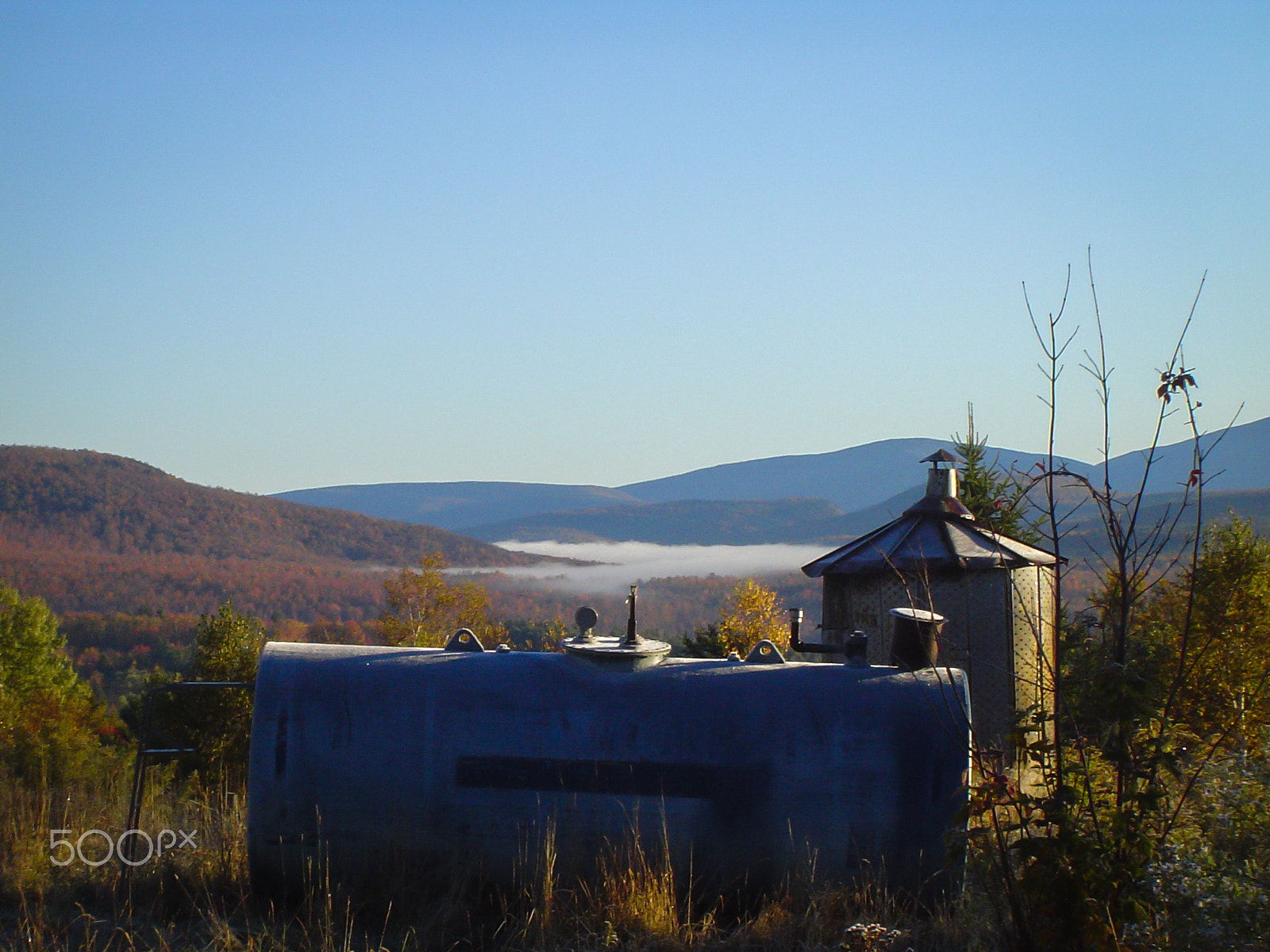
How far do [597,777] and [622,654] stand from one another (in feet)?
2.78

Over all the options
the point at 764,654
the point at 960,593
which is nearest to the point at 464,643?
the point at 764,654

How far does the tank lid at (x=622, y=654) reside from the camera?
7332mm

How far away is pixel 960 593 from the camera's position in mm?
12922

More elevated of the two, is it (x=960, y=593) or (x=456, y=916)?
(x=960, y=593)

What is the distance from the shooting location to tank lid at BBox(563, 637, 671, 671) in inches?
289

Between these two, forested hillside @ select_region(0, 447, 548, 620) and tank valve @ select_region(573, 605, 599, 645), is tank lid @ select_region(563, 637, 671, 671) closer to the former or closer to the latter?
tank valve @ select_region(573, 605, 599, 645)

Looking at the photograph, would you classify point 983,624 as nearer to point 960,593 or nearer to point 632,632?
point 960,593

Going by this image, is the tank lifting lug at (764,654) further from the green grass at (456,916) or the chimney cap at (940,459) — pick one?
the chimney cap at (940,459)

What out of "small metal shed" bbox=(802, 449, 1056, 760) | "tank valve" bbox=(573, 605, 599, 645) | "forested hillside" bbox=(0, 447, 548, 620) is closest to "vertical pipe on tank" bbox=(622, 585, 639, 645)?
"tank valve" bbox=(573, 605, 599, 645)

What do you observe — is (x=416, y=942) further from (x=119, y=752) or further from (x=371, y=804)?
(x=119, y=752)

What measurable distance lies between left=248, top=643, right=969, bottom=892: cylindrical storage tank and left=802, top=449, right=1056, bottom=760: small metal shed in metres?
5.21

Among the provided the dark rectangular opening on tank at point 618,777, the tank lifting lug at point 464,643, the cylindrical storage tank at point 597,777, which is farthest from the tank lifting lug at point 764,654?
the tank lifting lug at point 464,643

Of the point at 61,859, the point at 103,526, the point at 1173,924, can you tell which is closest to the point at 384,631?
the point at 61,859

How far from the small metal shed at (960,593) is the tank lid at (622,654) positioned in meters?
5.11
